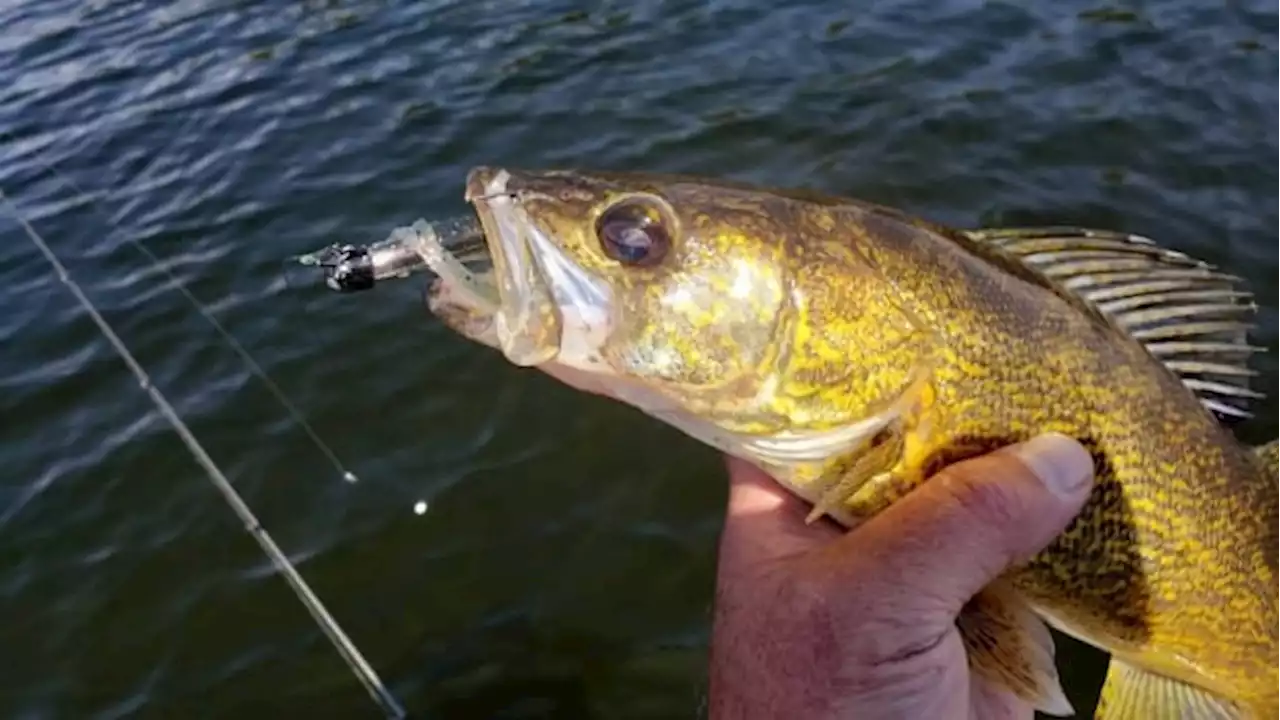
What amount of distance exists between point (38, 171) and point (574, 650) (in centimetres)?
671

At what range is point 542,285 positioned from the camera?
255cm

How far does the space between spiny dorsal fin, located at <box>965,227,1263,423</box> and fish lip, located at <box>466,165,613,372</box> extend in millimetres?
968

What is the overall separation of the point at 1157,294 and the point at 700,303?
46.1 inches

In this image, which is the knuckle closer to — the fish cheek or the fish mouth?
the fish cheek

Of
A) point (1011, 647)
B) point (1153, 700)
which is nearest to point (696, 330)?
point (1011, 647)

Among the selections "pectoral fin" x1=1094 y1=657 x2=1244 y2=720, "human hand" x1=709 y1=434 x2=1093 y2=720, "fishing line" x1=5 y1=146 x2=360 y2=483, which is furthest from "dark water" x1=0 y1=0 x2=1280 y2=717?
"human hand" x1=709 y1=434 x2=1093 y2=720

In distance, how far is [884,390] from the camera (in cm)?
262

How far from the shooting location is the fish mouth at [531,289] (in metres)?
2.53

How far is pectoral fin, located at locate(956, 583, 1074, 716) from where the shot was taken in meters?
2.59

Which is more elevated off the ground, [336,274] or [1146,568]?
[336,274]

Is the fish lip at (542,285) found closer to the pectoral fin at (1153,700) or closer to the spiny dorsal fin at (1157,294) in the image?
the spiny dorsal fin at (1157,294)

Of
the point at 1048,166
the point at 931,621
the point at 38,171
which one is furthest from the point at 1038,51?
the point at 38,171

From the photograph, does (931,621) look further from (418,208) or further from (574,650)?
(418,208)

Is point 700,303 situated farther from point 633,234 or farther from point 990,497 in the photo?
point 990,497
